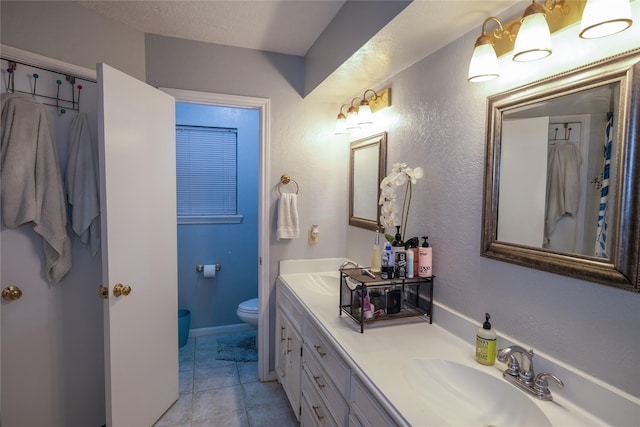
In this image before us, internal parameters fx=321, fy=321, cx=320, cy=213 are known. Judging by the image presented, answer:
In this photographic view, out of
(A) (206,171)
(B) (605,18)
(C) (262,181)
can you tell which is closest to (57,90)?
(C) (262,181)

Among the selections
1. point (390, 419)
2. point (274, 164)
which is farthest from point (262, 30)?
point (390, 419)

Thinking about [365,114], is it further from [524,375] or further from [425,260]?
[524,375]

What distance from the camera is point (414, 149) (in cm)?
166

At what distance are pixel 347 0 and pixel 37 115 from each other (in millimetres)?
1616

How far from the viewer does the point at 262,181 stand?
2.28 metres

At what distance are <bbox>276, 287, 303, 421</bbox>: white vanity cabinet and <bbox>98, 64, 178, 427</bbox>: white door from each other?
2.29 feet

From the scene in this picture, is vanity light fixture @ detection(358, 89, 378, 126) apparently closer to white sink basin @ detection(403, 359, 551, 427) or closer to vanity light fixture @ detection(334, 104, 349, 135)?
vanity light fixture @ detection(334, 104, 349, 135)

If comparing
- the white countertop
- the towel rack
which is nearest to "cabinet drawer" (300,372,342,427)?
the white countertop

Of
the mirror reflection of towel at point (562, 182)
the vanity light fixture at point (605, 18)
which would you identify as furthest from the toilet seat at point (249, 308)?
the vanity light fixture at point (605, 18)

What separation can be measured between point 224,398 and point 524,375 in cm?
193

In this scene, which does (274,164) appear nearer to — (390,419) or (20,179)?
(20,179)

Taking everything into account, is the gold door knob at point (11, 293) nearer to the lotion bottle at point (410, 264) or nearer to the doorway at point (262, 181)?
the doorway at point (262, 181)

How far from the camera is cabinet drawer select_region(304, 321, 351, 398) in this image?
1.23m

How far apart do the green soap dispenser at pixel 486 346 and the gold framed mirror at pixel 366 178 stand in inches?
36.0
